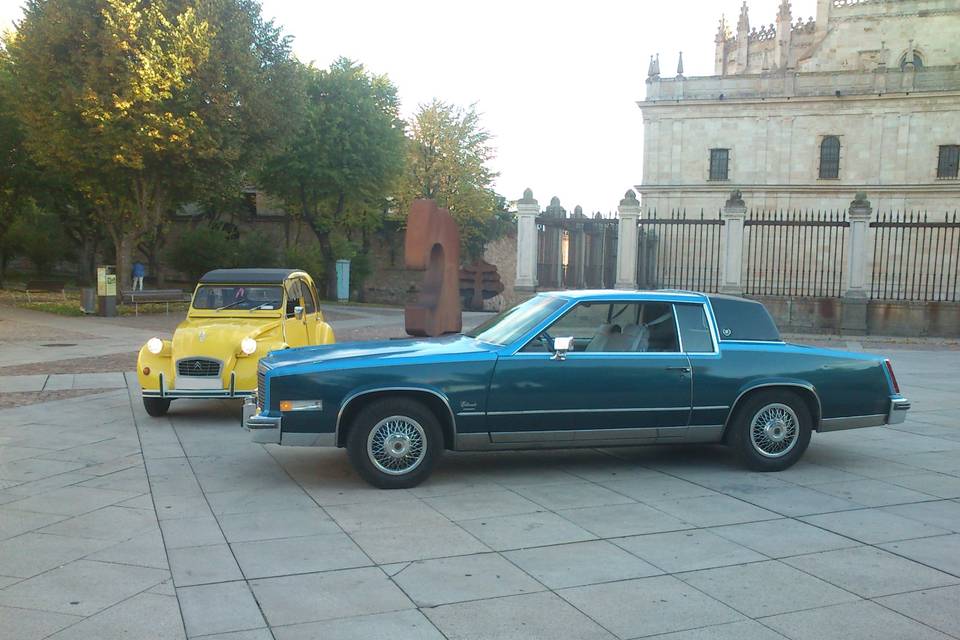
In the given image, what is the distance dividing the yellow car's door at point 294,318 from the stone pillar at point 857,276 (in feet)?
54.5

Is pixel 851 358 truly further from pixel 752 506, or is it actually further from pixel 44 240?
pixel 44 240

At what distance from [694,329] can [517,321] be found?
156cm

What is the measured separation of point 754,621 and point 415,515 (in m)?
2.58

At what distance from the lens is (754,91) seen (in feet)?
142

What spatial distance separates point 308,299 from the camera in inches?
463

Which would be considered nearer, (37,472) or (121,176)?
(37,472)

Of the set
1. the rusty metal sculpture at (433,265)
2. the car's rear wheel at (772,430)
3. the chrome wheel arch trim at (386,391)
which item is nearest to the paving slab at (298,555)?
the chrome wheel arch trim at (386,391)

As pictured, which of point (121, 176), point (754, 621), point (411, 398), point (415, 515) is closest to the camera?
point (754, 621)

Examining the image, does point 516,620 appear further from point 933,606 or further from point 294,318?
point 294,318

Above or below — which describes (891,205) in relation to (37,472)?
above

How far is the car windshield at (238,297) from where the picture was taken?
10680 mm

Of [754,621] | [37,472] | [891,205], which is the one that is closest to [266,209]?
[891,205]

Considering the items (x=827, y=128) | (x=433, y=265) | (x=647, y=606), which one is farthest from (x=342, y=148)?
(x=647, y=606)

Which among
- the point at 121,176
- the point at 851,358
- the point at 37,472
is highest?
the point at 121,176
